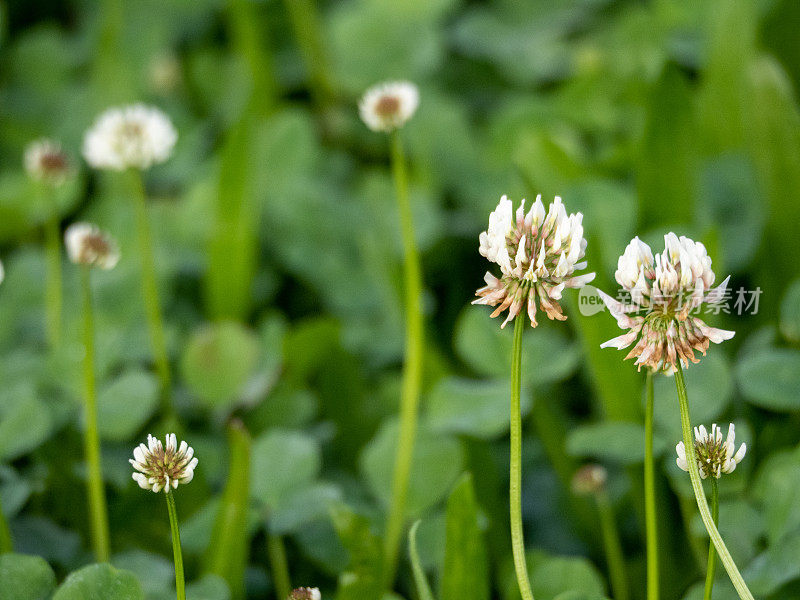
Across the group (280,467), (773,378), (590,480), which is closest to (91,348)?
(280,467)

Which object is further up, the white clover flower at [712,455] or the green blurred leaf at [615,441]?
the white clover flower at [712,455]

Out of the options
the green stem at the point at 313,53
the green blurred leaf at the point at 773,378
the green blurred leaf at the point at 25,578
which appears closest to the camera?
the green blurred leaf at the point at 25,578

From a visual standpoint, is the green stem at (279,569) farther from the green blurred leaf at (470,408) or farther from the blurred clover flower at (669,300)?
the blurred clover flower at (669,300)

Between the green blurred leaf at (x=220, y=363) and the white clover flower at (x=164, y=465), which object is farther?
the green blurred leaf at (x=220, y=363)

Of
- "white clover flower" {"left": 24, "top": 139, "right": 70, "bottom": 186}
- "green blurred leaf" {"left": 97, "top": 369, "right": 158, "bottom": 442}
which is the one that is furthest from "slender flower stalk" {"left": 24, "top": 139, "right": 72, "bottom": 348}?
"green blurred leaf" {"left": 97, "top": 369, "right": 158, "bottom": 442}

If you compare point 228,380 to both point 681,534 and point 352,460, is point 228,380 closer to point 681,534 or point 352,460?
point 352,460

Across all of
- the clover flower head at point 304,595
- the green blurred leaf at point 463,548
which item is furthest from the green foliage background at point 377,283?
the clover flower head at point 304,595

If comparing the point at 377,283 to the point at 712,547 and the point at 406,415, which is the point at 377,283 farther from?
the point at 712,547

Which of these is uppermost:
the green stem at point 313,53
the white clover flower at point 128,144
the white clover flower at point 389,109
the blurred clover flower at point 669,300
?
the green stem at point 313,53
